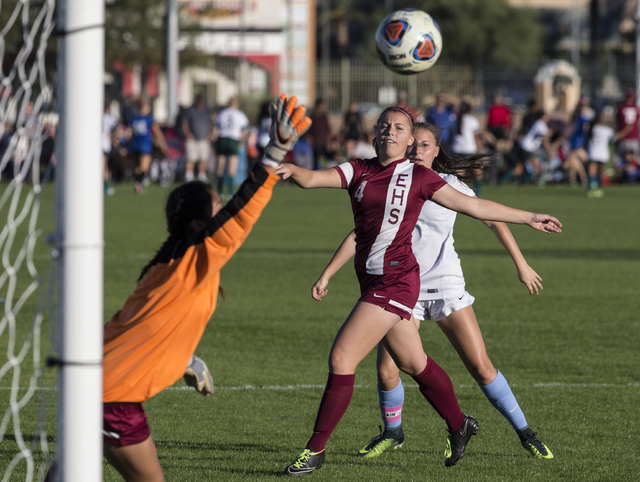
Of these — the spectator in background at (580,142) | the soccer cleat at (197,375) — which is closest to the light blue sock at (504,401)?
the soccer cleat at (197,375)

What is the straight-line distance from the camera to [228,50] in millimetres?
54219

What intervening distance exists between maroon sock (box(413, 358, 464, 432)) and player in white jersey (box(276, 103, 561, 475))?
135 mm

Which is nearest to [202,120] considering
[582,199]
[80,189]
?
[582,199]

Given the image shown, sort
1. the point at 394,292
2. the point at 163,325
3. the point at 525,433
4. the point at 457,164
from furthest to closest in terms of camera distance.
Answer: the point at 457,164 → the point at 525,433 → the point at 394,292 → the point at 163,325

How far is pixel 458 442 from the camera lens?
4742mm

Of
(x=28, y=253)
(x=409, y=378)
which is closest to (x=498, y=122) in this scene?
(x=409, y=378)

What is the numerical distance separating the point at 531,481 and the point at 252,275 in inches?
268

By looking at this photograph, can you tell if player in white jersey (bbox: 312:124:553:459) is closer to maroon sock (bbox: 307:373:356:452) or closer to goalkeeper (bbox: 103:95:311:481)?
maroon sock (bbox: 307:373:356:452)

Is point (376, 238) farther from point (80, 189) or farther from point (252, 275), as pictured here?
point (252, 275)

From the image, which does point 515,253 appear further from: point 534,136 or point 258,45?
point 258,45

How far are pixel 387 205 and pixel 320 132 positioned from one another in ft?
69.1

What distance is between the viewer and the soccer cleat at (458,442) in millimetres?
4723

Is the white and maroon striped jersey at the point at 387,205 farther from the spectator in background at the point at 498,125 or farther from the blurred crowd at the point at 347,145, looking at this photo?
the spectator in background at the point at 498,125

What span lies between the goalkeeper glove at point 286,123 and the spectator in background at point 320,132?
21.9m
